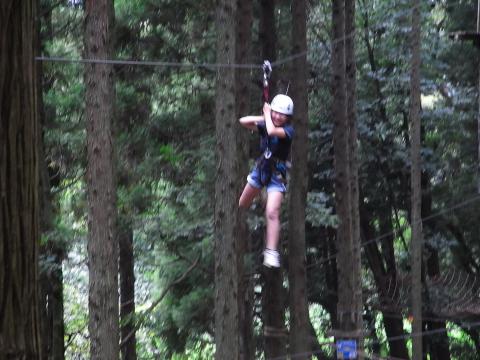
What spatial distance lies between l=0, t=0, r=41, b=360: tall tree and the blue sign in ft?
34.0

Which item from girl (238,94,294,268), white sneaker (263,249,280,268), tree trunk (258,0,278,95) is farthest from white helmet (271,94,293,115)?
tree trunk (258,0,278,95)

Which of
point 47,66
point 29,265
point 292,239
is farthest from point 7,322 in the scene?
point 47,66

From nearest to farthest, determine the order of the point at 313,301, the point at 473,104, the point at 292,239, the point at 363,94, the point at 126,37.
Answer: the point at 292,239 → the point at 126,37 → the point at 473,104 → the point at 363,94 → the point at 313,301

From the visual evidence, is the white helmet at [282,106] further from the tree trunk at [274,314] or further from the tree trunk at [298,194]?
the tree trunk at [274,314]

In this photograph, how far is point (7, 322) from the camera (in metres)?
3.23

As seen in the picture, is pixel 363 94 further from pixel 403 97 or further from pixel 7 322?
pixel 7 322

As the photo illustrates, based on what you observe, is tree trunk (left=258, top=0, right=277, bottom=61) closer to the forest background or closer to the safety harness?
the forest background

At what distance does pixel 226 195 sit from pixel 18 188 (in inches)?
227

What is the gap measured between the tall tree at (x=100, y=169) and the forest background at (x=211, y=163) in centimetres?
125

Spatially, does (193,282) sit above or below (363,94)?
below

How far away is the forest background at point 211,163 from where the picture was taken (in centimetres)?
1308

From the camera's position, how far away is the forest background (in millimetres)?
13078

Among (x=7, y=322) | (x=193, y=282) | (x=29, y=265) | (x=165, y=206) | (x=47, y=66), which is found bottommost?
(x=7, y=322)

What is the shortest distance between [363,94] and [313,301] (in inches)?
209
